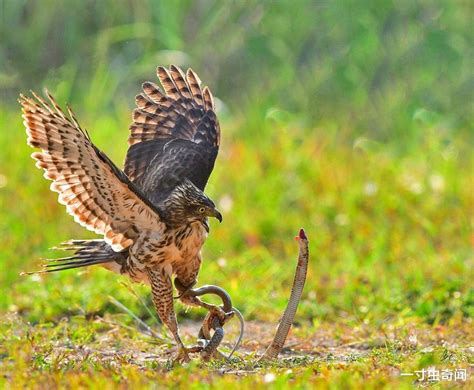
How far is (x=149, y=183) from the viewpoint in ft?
21.1

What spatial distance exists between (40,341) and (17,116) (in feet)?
15.2

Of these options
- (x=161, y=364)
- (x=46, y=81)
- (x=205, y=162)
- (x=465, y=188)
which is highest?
(x=46, y=81)

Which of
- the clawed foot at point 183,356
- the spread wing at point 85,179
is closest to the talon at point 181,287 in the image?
the spread wing at point 85,179

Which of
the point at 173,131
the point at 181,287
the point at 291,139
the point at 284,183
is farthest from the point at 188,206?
the point at 291,139

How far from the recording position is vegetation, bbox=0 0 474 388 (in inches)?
240

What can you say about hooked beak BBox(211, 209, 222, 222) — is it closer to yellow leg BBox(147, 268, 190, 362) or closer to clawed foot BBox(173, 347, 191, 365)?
yellow leg BBox(147, 268, 190, 362)

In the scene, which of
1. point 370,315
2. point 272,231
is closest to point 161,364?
point 370,315

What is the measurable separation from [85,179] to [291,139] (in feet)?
16.1

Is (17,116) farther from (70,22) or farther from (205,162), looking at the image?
(205,162)

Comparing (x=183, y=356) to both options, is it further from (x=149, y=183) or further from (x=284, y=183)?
(x=284, y=183)

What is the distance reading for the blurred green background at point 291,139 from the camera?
7730mm

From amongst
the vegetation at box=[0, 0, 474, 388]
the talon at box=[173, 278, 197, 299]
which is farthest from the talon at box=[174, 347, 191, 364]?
the talon at box=[173, 278, 197, 299]

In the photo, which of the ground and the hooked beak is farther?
the hooked beak

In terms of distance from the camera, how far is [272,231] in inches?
359
